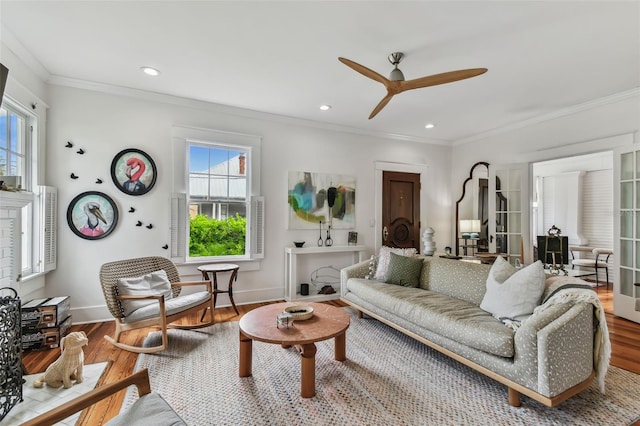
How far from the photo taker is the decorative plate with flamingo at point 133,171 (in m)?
3.64

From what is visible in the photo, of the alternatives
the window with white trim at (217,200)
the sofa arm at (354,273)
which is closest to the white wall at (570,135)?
the sofa arm at (354,273)

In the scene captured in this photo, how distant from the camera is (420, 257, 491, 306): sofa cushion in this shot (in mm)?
3003

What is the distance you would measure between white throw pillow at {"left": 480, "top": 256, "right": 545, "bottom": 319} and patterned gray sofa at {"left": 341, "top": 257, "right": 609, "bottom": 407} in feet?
0.36

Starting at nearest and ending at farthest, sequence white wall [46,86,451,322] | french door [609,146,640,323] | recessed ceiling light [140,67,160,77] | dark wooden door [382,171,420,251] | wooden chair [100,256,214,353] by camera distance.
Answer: wooden chair [100,256,214,353]
recessed ceiling light [140,67,160,77]
white wall [46,86,451,322]
french door [609,146,640,323]
dark wooden door [382,171,420,251]

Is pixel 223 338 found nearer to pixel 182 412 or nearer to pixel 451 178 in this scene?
pixel 182 412

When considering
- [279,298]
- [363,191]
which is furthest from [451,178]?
[279,298]

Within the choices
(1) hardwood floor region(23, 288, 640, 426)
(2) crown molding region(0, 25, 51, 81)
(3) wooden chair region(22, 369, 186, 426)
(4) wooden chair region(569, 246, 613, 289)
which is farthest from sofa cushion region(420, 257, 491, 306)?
(2) crown molding region(0, 25, 51, 81)

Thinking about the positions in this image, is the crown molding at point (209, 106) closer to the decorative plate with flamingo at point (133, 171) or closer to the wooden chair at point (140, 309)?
the decorative plate with flamingo at point (133, 171)

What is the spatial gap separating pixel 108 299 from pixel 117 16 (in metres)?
2.36

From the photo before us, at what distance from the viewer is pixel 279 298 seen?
4551 millimetres

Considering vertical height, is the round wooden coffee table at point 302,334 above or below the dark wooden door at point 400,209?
below

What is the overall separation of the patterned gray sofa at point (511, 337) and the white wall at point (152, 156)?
2.15 meters

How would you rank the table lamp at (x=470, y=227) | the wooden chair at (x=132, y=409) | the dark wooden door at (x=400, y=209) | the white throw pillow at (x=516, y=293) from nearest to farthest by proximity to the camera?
the wooden chair at (x=132, y=409) < the white throw pillow at (x=516, y=293) < the dark wooden door at (x=400, y=209) < the table lamp at (x=470, y=227)

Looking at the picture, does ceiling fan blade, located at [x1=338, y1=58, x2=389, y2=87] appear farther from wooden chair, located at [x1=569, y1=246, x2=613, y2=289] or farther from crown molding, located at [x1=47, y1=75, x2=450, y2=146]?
wooden chair, located at [x1=569, y1=246, x2=613, y2=289]
